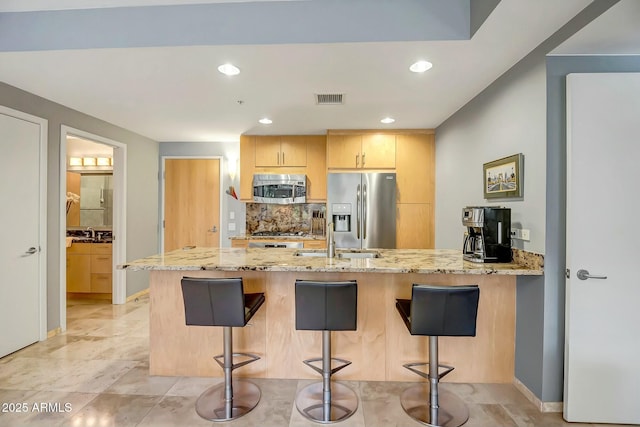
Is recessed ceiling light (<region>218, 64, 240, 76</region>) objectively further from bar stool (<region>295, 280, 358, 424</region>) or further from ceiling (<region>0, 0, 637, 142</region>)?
bar stool (<region>295, 280, 358, 424</region>)

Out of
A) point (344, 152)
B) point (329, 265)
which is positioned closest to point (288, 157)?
point (344, 152)

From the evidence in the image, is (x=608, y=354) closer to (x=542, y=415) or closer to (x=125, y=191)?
(x=542, y=415)

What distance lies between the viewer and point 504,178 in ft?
7.77

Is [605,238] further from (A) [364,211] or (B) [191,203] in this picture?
(B) [191,203]

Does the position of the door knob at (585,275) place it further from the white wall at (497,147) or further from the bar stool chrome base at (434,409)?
the bar stool chrome base at (434,409)

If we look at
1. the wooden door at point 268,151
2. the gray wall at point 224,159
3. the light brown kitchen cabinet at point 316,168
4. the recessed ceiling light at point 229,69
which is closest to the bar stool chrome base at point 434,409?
the recessed ceiling light at point 229,69

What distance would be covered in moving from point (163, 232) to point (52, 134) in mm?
2171

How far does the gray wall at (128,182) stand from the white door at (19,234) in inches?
5.2

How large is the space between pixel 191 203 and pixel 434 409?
14.4 ft

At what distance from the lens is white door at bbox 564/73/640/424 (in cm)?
185

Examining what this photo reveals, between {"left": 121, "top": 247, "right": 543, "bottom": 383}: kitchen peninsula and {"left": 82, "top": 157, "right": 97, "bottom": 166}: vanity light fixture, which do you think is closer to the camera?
{"left": 121, "top": 247, "right": 543, "bottom": 383}: kitchen peninsula

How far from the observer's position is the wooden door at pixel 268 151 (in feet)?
14.7

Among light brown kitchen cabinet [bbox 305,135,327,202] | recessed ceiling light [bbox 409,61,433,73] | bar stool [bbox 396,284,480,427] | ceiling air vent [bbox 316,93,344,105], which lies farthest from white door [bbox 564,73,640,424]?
light brown kitchen cabinet [bbox 305,135,327,202]

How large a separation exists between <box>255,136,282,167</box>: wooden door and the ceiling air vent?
61.4 inches
